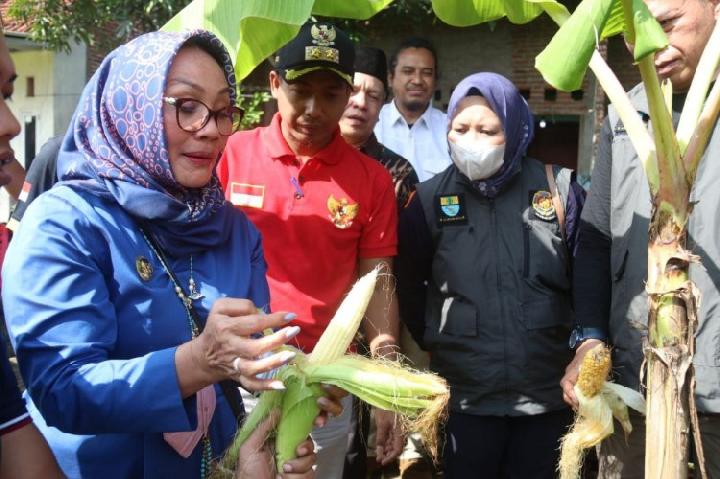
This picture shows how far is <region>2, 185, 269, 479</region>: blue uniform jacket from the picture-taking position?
1.65 metres

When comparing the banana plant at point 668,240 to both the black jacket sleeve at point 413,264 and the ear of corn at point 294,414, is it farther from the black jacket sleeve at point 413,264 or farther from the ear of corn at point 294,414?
the black jacket sleeve at point 413,264

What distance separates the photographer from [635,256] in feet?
8.43

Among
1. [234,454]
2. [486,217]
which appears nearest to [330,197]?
[486,217]

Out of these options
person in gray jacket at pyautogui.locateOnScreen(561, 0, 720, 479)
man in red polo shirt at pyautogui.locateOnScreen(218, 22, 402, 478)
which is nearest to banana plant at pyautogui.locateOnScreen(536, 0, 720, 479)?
person in gray jacket at pyautogui.locateOnScreen(561, 0, 720, 479)

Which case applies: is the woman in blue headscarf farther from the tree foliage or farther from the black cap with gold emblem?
the tree foliage

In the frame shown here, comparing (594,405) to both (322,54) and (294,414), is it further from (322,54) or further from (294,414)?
(322,54)

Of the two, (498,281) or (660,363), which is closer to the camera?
(660,363)

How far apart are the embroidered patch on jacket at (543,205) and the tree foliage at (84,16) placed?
5.32 m

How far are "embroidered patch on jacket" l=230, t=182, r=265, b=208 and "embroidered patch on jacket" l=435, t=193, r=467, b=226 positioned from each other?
79 centimetres

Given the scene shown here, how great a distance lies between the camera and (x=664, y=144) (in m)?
1.79

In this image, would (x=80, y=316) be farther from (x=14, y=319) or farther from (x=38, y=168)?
(x=38, y=168)

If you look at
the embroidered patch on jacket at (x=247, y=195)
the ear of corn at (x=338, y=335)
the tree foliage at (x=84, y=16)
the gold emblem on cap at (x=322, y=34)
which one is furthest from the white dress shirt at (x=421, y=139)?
the tree foliage at (x=84, y=16)

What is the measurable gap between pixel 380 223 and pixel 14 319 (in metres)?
1.80

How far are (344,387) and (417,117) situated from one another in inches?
134
